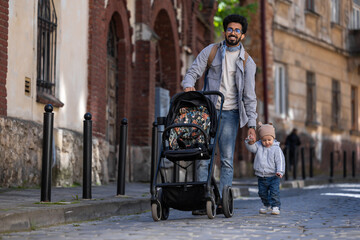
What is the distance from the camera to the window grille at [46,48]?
1251 centimetres

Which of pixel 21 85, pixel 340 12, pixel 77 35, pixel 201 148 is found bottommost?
pixel 201 148

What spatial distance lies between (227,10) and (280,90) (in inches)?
185

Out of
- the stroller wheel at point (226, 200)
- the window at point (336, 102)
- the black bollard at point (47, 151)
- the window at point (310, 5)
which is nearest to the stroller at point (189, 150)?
the stroller wheel at point (226, 200)

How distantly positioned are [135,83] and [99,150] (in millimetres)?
3381

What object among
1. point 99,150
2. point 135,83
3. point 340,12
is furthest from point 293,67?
A: point 99,150

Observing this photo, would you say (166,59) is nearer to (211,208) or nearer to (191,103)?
(191,103)

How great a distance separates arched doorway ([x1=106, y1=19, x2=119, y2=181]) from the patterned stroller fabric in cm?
843

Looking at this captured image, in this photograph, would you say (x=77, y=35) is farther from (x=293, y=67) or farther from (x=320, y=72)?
(x=320, y=72)

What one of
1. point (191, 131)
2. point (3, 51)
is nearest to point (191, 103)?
point (191, 131)

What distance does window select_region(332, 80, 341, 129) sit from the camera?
33.5m

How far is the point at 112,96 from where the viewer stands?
1659 centimetres

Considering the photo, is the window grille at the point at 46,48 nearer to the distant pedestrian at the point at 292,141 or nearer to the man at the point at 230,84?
the man at the point at 230,84

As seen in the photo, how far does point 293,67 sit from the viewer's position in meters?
29.5

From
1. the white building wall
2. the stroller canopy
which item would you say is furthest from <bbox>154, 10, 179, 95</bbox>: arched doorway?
the stroller canopy
